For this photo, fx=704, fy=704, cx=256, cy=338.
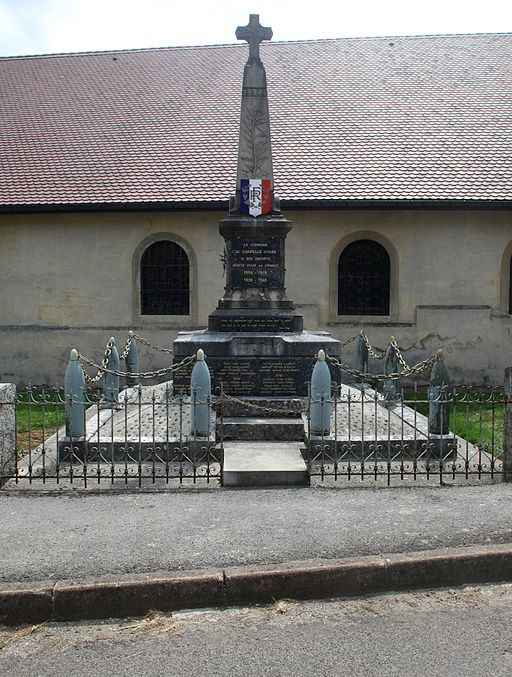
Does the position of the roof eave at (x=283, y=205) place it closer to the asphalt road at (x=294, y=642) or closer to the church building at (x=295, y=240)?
the church building at (x=295, y=240)

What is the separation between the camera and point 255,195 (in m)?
10.9

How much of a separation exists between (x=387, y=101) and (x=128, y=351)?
429 inches

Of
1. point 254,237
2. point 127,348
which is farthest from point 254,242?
point 127,348

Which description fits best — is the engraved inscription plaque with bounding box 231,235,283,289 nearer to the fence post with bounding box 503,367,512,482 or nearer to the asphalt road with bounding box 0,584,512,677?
the fence post with bounding box 503,367,512,482

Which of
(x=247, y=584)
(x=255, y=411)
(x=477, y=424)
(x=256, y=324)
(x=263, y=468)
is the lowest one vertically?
(x=247, y=584)

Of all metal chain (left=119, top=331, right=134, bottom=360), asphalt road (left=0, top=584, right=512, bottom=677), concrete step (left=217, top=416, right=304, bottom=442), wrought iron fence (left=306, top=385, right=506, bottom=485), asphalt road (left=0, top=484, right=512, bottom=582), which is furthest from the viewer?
metal chain (left=119, top=331, right=134, bottom=360)

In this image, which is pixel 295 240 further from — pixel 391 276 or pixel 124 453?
pixel 124 453

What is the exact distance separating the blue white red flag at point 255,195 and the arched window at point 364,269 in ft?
20.5

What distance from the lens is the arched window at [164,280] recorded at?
55.9 feet

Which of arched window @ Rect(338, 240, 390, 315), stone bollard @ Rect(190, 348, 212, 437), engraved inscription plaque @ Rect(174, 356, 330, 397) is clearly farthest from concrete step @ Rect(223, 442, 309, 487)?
arched window @ Rect(338, 240, 390, 315)

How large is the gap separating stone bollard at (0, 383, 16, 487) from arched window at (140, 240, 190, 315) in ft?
32.3

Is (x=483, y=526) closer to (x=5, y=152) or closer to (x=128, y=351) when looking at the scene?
(x=128, y=351)

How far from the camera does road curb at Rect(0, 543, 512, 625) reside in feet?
14.8

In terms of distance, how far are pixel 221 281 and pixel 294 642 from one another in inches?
517
